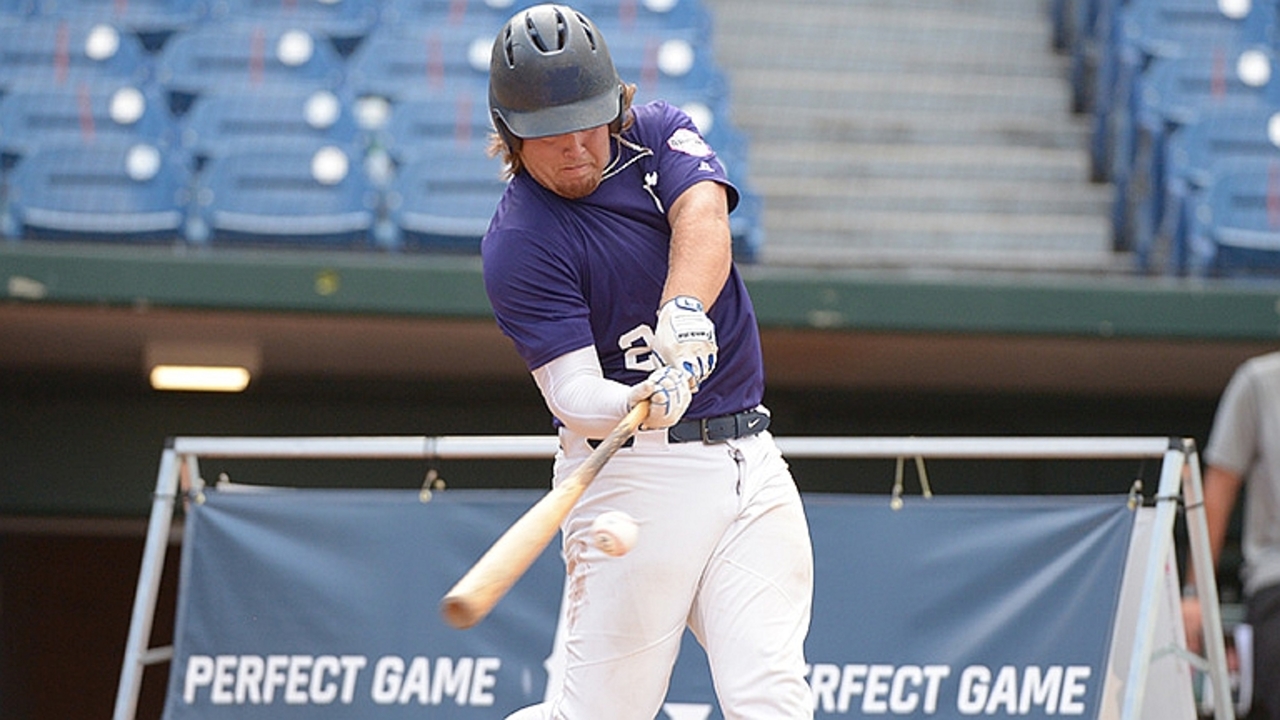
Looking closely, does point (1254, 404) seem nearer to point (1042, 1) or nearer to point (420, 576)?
point (420, 576)

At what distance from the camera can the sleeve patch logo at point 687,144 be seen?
11.0 ft

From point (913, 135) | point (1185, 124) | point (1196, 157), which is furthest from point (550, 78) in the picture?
point (913, 135)

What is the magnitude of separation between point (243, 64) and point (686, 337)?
5216mm

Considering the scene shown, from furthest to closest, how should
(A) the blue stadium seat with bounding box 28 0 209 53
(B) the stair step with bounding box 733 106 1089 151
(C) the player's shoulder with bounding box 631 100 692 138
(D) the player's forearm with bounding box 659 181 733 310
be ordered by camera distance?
1. (B) the stair step with bounding box 733 106 1089 151
2. (A) the blue stadium seat with bounding box 28 0 209 53
3. (C) the player's shoulder with bounding box 631 100 692 138
4. (D) the player's forearm with bounding box 659 181 733 310

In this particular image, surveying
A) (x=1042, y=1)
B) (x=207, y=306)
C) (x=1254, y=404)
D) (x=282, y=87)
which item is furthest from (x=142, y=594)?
(x=1042, y=1)

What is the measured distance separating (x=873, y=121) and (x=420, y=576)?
173 inches

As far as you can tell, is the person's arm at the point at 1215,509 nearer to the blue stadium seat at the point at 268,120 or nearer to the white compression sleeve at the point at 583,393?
the white compression sleeve at the point at 583,393

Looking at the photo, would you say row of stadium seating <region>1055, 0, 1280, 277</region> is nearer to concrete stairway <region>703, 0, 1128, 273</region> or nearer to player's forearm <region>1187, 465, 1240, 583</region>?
concrete stairway <region>703, 0, 1128, 273</region>

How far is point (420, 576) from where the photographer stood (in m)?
4.71

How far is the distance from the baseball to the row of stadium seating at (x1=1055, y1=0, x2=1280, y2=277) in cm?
429

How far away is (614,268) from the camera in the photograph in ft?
10.8

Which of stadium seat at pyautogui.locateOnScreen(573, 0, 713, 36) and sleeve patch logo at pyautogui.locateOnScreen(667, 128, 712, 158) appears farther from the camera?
stadium seat at pyautogui.locateOnScreen(573, 0, 713, 36)

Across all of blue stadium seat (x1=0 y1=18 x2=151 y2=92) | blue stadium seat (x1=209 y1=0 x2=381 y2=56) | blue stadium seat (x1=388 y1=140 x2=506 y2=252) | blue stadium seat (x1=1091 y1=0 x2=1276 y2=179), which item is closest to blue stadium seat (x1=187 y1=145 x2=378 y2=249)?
blue stadium seat (x1=388 y1=140 x2=506 y2=252)

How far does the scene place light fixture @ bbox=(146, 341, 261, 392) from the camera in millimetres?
6922
